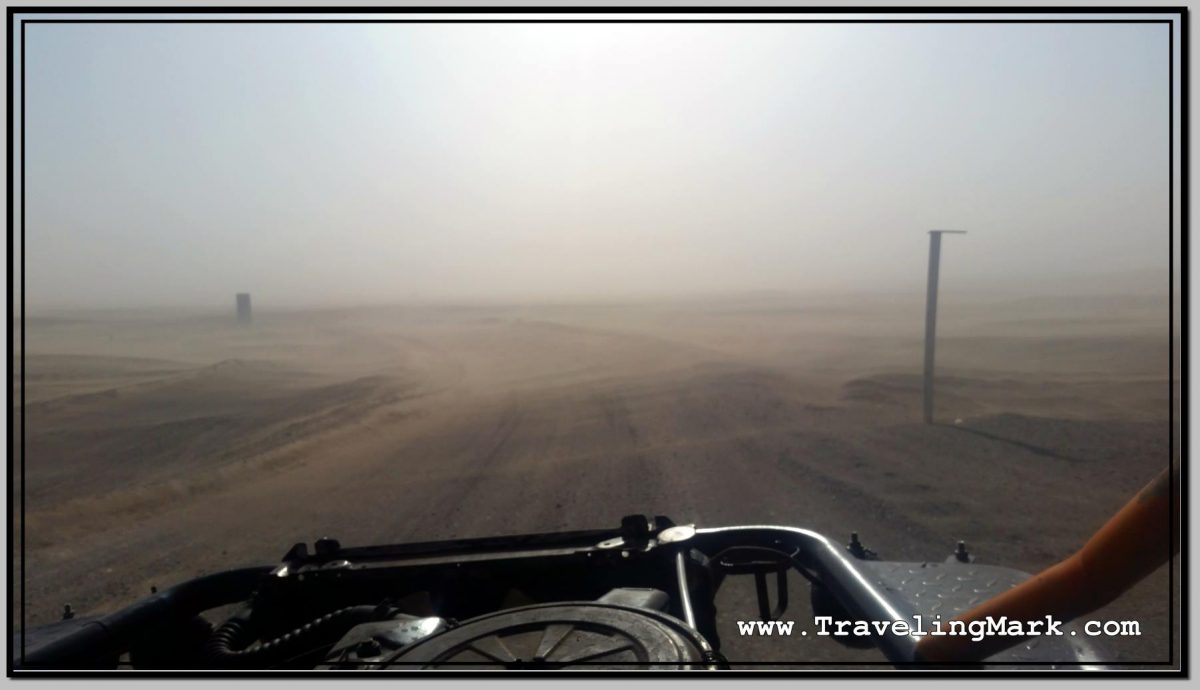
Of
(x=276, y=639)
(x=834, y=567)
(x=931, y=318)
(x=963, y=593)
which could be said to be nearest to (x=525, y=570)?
(x=276, y=639)

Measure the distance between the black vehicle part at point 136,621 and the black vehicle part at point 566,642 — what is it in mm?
1110

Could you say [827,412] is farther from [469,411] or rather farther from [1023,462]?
[469,411]

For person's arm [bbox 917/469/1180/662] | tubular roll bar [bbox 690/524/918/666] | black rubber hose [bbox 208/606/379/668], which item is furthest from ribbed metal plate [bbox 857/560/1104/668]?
black rubber hose [bbox 208/606/379/668]

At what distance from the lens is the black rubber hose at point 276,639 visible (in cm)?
328

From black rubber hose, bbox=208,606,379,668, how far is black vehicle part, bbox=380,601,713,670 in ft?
1.93

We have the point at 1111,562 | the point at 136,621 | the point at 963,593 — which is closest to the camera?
the point at 1111,562

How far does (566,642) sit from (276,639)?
3.77 feet

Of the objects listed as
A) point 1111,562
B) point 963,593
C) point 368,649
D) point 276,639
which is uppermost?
point 1111,562

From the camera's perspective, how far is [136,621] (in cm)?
344

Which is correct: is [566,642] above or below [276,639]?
above

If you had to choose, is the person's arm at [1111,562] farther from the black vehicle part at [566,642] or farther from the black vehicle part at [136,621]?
the black vehicle part at [136,621]

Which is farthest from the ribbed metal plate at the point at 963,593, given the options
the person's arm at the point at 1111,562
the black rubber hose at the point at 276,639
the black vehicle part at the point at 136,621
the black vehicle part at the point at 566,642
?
the black vehicle part at the point at 136,621

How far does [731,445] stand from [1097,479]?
402 centimetres

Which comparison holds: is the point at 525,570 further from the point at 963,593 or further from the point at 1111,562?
the point at 1111,562
